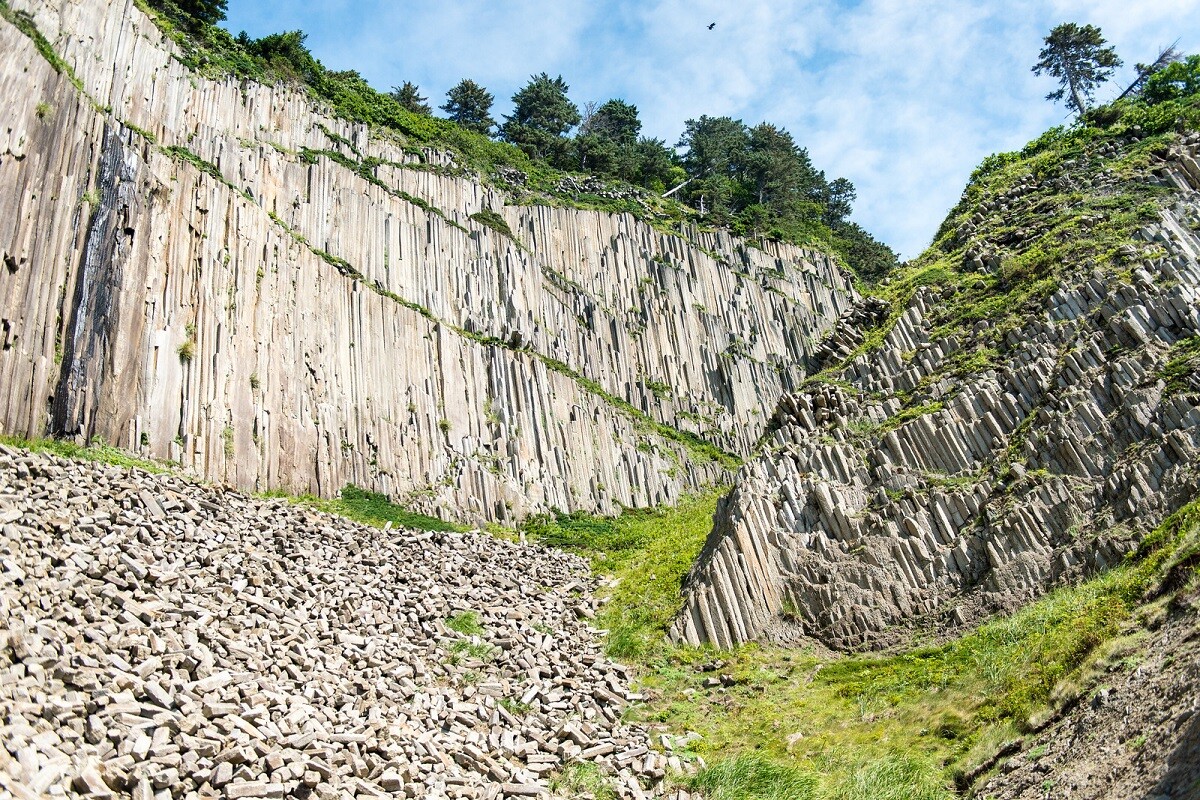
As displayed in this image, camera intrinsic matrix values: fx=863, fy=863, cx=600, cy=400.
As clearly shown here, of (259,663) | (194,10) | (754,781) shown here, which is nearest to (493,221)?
(194,10)

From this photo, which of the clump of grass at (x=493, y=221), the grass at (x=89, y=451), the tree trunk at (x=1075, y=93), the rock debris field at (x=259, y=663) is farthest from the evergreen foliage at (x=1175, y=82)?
the grass at (x=89, y=451)

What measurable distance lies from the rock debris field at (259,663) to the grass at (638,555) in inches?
46.3

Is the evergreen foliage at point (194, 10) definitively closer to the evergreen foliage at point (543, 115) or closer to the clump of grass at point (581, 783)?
the evergreen foliage at point (543, 115)

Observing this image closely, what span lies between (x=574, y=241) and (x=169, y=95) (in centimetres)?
1972

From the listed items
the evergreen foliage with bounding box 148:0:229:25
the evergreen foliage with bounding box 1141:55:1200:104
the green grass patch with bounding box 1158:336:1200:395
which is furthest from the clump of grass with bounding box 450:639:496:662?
the evergreen foliage with bounding box 1141:55:1200:104

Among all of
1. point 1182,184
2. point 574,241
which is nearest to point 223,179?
point 574,241

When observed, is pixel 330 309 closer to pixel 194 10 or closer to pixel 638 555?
pixel 638 555

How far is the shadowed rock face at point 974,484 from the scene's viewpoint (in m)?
18.5

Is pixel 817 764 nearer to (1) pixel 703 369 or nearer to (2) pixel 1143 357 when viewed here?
(2) pixel 1143 357

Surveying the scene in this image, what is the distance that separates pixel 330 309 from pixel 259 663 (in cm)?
1844

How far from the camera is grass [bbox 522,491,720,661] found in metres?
21.6

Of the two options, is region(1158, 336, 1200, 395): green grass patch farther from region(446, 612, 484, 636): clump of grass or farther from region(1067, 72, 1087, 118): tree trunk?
region(1067, 72, 1087, 118): tree trunk

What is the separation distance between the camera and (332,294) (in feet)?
100.0

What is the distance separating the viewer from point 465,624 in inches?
767
